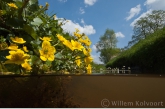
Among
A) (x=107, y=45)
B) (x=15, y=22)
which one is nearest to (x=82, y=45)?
(x=15, y=22)

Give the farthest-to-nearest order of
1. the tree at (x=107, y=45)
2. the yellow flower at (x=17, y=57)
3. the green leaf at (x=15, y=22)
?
1. the tree at (x=107, y=45)
2. the green leaf at (x=15, y=22)
3. the yellow flower at (x=17, y=57)

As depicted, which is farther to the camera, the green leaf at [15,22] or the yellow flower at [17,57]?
the green leaf at [15,22]

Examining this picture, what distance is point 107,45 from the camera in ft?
109

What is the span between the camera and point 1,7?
0.63m

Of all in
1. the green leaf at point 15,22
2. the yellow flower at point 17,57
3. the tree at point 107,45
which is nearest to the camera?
the yellow flower at point 17,57

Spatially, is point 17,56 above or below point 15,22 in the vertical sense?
below

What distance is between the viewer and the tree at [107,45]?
3300 cm

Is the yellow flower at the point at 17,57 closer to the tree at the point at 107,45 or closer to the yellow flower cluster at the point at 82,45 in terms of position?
the yellow flower cluster at the point at 82,45

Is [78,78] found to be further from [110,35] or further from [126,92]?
[110,35]

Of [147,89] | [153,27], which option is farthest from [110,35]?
→ [147,89]

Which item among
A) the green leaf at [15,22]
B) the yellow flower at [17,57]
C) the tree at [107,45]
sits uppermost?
the tree at [107,45]

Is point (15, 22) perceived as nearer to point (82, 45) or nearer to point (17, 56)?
point (17, 56)

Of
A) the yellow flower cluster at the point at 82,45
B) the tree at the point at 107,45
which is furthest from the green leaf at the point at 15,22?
the tree at the point at 107,45

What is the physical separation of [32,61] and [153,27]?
26.9 metres
